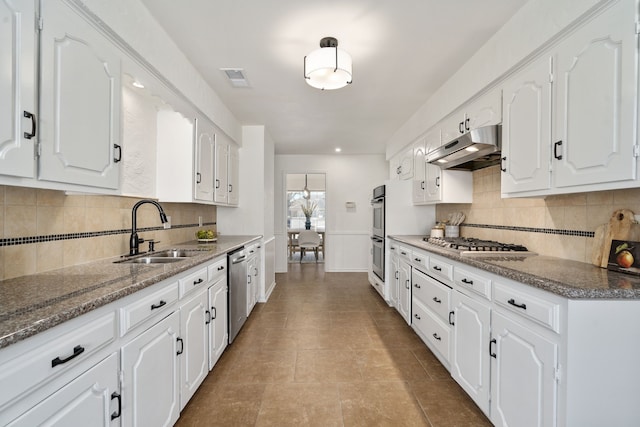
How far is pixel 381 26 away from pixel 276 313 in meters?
3.11

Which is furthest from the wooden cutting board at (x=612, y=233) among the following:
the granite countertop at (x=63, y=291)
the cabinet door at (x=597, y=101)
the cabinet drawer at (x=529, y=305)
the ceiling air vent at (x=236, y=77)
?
the ceiling air vent at (x=236, y=77)

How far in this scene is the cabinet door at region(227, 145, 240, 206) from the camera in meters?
3.73

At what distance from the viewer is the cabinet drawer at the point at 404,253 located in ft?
10.4

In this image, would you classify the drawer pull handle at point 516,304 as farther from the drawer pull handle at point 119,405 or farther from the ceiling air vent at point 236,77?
the ceiling air vent at point 236,77

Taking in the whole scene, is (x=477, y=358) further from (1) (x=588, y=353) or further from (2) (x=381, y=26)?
(2) (x=381, y=26)

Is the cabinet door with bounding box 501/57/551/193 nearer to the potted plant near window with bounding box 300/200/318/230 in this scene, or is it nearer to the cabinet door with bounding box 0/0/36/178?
the cabinet door with bounding box 0/0/36/178

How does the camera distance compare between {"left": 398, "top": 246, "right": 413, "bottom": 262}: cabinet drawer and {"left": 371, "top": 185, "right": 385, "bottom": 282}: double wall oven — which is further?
{"left": 371, "top": 185, "right": 385, "bottom": 282}: double wall oven

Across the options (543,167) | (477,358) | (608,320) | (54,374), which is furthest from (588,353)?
(54,374)

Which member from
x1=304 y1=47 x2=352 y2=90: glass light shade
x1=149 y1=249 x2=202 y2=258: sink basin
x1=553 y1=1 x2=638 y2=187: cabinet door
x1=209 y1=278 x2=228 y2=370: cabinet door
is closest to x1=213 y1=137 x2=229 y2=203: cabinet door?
x1=149 y1=249 x2=202 y2=258: sink basin

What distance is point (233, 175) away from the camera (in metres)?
3.88

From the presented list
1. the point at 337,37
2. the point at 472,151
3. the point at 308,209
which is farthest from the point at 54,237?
the point at 308,209

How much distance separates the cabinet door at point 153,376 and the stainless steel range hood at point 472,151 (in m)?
2.34

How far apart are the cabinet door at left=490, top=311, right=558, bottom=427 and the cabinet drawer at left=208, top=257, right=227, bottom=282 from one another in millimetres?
1864

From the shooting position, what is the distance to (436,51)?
91.3 inches
